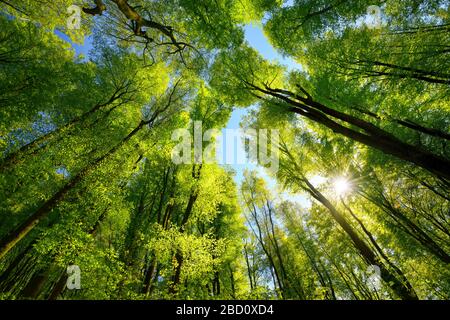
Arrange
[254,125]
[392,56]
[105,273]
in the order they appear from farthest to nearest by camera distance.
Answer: [254,125] → [105,273] → [392,56]

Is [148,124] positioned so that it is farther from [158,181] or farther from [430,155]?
[430,155]

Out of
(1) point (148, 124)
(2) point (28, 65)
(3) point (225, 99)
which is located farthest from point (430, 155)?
(2) point (28, 65)

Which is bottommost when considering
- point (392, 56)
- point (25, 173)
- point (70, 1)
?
point (392, 56)

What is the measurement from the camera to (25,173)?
302 inches

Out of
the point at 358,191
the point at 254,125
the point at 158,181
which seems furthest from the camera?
the point at 158,181

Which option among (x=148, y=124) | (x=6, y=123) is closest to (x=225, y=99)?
(x=148, y=124)

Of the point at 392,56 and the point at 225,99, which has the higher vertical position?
the point at 225,99

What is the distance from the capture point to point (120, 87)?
10.8 meters

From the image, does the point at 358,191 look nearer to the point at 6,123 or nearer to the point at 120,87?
the point at 120,87

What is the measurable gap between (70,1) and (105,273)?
10.1 meters

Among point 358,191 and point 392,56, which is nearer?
point 392,56

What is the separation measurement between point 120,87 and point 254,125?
726 cm

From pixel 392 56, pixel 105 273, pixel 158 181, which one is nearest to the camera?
pixel 392 56

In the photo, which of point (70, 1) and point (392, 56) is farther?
point (70, 1)
